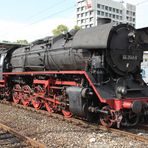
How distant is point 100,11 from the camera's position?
364 ft

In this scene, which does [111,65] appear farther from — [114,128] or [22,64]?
[22,64]

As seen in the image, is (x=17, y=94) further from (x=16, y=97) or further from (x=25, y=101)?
(x=25, y=101)

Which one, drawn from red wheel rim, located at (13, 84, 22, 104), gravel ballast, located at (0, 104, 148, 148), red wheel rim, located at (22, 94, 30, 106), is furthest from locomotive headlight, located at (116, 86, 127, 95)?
red wheel rim, located at (13, 84, 22, 104)

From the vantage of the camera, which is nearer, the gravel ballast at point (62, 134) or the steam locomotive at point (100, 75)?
the gravel ballast at point (62, 134)

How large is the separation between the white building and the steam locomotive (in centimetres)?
9482

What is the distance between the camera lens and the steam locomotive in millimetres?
9695

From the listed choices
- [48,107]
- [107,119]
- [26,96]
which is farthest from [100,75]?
[26,96]

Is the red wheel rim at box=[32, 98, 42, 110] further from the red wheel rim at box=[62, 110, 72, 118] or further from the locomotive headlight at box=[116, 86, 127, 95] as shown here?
the locomotive headlight at box=[116, 86, 127, 95]

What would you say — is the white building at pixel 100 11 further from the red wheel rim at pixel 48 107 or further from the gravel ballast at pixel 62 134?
the gravel ballast at pixel 62 134

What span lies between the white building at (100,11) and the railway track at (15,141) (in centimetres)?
9827

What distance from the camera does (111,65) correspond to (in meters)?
10.2

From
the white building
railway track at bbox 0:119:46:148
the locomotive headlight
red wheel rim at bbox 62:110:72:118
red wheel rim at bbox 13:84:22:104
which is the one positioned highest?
the white building

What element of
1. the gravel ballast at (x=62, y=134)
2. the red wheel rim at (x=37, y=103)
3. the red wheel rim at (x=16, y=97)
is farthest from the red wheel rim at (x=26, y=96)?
the gravel ballast at (x=62, y=134)

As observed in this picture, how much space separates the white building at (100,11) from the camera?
360 feet
